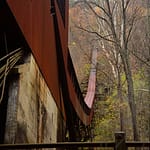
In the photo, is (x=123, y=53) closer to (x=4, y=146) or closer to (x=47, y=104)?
(x=47, y=104)

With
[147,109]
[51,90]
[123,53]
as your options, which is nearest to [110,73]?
[147,109]

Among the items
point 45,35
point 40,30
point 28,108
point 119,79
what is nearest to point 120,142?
point 28,108

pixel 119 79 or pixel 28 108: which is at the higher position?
pixel 119 79

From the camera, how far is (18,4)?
4086 mm

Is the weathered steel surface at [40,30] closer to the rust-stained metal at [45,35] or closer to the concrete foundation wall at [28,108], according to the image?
the rust-stained metal at [45,35]

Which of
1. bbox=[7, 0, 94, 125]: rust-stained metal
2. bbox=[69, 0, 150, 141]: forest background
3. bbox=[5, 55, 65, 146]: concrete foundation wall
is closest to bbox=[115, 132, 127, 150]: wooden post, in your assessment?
bbox=[5, 55, 65, 146]: concrete foundation wall

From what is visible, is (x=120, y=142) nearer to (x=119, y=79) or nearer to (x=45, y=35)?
(x=45, y=35)

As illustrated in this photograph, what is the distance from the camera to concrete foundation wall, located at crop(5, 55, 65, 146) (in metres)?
3.97

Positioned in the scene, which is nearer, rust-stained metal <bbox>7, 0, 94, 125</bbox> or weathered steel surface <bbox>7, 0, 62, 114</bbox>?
weathered steel surface <bbox>7, 0, 62, 114</bbox>

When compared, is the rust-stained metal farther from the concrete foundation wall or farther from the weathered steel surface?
the concrete foundation wall

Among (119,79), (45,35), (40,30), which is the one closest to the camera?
(40,30)

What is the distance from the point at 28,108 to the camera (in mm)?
4535

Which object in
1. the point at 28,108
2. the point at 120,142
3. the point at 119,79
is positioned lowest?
the point at 120,142

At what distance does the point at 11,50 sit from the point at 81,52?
24.0m
